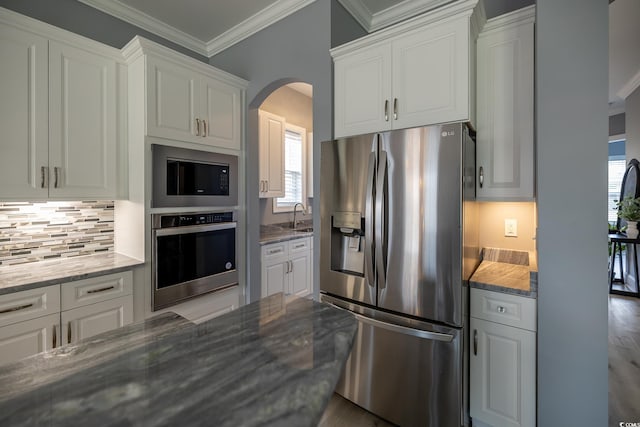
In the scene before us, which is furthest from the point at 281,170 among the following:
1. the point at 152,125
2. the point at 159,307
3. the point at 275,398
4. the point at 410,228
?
the point at 275,398

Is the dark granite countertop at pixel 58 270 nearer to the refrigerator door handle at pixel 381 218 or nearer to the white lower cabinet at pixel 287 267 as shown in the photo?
the white lower cabinet at pixel 287 267

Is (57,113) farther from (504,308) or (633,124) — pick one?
(633,124)

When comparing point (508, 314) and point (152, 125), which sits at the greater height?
point (152, 125)

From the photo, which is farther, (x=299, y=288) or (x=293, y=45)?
(x=299, y=288)

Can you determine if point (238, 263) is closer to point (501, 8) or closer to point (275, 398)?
point (275, 398)

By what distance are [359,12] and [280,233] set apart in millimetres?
2366

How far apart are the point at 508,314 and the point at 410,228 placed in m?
0.69

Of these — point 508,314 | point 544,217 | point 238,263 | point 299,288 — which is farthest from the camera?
point 299,288

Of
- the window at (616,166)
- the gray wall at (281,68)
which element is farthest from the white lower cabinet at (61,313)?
the window at (616,166)

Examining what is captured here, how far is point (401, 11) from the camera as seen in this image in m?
2.52

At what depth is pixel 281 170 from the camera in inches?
146

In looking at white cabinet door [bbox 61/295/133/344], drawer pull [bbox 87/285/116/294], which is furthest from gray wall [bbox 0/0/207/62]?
white cabinet door [bbox 61/295/133/344]

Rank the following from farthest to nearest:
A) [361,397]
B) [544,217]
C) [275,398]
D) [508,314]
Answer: [361,397]
[508,314]
[544,217]
[275,398]

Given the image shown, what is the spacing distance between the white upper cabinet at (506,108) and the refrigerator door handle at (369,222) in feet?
2.23
